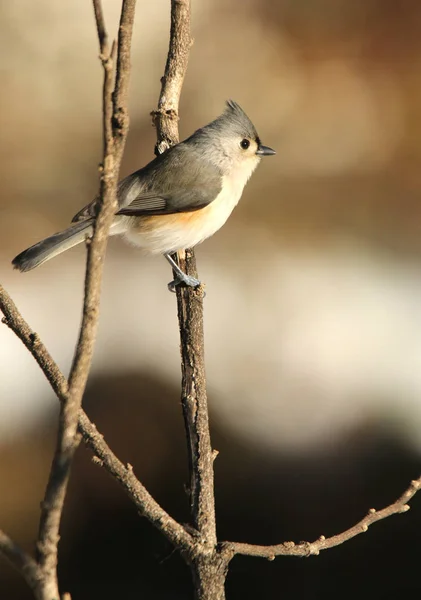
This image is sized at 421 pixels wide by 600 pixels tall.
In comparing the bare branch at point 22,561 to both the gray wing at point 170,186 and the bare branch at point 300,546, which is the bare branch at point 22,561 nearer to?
the bare branch at point 300,546

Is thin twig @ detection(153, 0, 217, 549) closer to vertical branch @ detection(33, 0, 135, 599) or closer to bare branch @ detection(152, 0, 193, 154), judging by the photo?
bare branch @ detection(152, 0, 193, 154)

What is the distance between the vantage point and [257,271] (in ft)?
15.5

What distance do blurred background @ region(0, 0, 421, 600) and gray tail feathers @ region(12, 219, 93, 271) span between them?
5.88 ft

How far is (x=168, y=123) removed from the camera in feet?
8.27

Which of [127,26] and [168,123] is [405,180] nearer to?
[168,123]

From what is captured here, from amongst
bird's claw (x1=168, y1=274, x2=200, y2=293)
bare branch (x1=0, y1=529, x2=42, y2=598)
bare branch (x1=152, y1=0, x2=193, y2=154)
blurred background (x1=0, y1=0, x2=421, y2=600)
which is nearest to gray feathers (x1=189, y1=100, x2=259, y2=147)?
bare branch (x1=152, y1=0, x2=193, y2=154)

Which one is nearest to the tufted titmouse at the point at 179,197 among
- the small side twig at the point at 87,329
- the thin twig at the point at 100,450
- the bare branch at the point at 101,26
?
the thin twig at the point at 100,450

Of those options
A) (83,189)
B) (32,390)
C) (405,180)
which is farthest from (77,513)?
(405,180)

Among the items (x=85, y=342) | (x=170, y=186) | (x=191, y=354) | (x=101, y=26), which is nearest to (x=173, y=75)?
(x=170, y=186)

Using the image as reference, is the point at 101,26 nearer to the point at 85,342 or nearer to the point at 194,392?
the point at 85,342

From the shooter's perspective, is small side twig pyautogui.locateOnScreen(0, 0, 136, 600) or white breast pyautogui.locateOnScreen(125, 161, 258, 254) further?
white breast pyautogui.locateOnScreen(125, 161, 258, 254)

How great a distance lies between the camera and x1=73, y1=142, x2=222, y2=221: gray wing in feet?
8.77

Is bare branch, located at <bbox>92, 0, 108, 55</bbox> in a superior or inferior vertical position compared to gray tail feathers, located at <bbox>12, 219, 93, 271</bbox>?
inferior

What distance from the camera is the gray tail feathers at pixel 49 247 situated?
219cm
